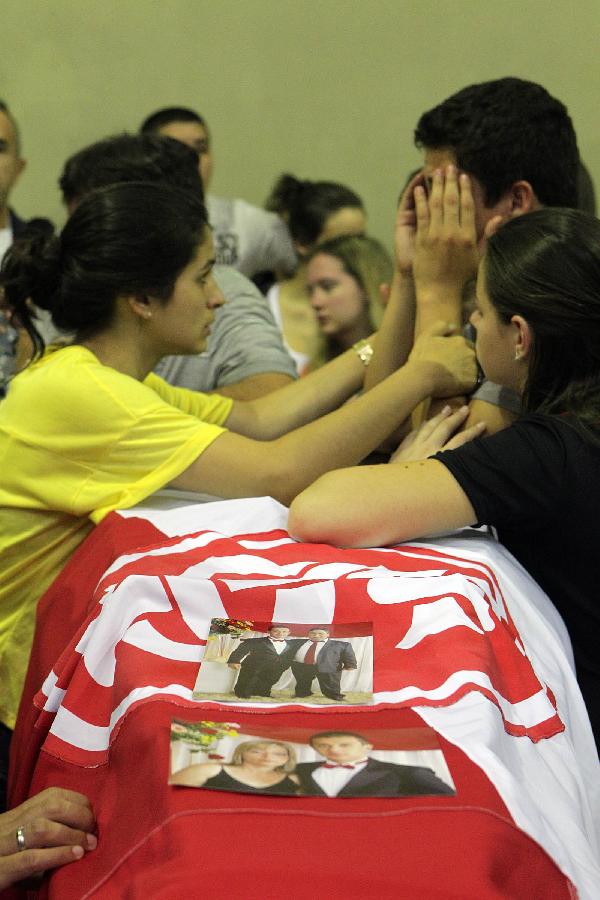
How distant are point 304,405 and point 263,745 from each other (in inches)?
46.1

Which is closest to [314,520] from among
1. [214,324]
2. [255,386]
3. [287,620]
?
[287,620]

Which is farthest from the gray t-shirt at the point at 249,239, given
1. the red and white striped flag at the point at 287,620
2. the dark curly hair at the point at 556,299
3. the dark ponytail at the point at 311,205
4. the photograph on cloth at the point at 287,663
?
the photograph on cloth at the point at 287,663

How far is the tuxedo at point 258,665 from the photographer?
107 cm

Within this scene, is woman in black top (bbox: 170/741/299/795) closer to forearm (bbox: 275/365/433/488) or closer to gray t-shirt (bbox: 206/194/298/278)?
forearm (bbox: 275/365/433/488)

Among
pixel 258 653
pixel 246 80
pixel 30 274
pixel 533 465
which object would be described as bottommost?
pixel 258 653

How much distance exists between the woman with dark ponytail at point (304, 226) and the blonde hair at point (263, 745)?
8.41 ft

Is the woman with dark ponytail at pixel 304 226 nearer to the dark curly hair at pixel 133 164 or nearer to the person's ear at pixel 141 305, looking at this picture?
the dark curly hair at pixel 133 164

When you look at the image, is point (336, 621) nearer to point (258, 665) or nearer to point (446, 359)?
point (258, 665)

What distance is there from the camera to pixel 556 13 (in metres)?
3.71

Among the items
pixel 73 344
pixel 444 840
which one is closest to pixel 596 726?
pixel 444 840

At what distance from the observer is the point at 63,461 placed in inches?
65.5

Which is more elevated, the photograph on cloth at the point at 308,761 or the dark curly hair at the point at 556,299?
the dark curly hair at the point at 556,299

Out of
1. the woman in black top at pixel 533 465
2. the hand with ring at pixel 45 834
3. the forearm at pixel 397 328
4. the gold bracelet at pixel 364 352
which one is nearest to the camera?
the hand with ring at pixel 45 834

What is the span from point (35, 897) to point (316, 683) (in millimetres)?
371
